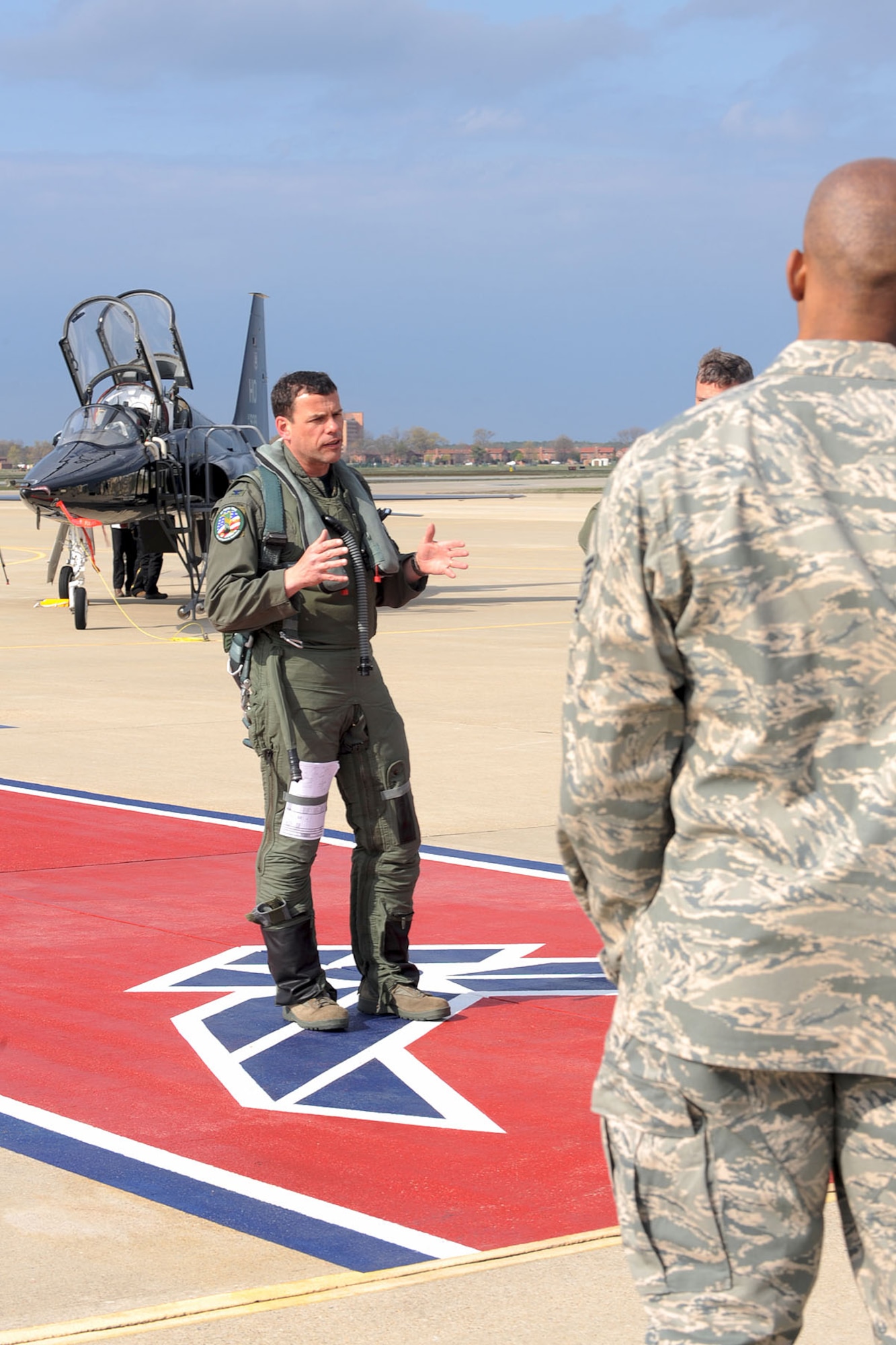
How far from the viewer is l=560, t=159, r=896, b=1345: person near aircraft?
205 cm

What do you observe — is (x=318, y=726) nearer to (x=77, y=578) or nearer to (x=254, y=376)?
(x=77, y=578)

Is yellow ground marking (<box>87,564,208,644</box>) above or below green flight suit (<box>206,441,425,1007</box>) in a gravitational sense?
below

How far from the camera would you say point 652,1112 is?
83.2 inches

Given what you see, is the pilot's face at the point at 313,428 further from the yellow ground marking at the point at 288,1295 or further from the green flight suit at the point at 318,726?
the yellow ground marking at the point at 288,1295

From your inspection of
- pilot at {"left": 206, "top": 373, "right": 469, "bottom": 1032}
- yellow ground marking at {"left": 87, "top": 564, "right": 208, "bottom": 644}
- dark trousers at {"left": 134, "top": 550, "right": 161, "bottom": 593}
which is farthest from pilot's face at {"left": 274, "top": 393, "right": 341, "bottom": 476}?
dark trousers at {"left": 134, "top": 550, "right": 161, "bottom": 593}

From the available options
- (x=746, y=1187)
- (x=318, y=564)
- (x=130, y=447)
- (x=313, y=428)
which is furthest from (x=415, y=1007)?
(x=130, y=447)

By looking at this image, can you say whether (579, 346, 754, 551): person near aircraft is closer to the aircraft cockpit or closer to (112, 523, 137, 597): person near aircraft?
the aircraft cockpit

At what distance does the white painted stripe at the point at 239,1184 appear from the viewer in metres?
3.74

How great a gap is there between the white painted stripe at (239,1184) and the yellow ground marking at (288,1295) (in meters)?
0.10

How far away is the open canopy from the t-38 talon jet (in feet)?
0.04

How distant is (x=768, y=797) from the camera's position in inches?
81.7

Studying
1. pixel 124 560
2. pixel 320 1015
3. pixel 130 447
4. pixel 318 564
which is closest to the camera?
pixel 318 564

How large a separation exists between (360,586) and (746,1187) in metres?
3.45

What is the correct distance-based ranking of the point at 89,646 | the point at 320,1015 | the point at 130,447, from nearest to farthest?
1. the point at 320,1015
2. the point at 89,646
3. the point at 130,447
